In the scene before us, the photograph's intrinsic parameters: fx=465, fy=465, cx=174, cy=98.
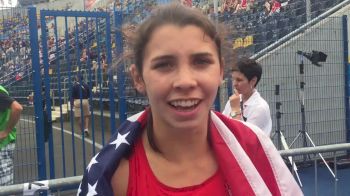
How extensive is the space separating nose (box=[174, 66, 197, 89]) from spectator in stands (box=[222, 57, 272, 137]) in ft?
9.26

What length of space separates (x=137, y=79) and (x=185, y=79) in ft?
0.81

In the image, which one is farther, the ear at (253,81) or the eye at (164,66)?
the ear at (253,81)

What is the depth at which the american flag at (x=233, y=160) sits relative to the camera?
4.80 feet

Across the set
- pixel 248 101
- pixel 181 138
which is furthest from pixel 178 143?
pixel 248 101

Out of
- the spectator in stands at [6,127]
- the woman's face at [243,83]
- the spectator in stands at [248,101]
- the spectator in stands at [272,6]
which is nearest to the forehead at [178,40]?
the spectator in stands at [248,101]

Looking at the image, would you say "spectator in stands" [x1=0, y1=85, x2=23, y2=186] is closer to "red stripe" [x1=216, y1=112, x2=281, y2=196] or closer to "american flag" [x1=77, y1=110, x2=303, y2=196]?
"american flag" [x1=77, y1=110, x2=303, y2=196]

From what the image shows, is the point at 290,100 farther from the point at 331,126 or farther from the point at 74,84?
the point at 74,84

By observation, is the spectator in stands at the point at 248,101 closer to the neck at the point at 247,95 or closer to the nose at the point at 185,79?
the neck at the point at 247,95

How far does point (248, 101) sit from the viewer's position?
4.30 meters

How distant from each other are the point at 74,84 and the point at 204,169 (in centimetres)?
507

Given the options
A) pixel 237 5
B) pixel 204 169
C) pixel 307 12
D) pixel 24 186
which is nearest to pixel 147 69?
pixel 204 169

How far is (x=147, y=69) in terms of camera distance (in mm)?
1448

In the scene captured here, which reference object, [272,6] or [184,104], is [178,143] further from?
[272,6]

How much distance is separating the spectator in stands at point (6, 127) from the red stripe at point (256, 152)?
10.5 feet
